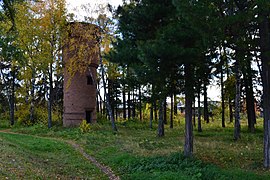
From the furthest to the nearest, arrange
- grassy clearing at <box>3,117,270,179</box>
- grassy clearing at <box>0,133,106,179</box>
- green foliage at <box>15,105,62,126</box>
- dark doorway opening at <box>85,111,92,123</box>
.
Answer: green foliage at <box>15,105,62,126</box>
dark doorway opening at <box>85,111,92,123</box>
grassy clearing at <box>0,133,106,179</box>
grassy clearing at <box>3,117,270,179</box>

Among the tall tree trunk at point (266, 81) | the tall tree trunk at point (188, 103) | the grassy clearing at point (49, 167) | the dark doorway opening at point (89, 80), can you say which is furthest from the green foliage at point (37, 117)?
the tall tree trunk at point (266, 81)

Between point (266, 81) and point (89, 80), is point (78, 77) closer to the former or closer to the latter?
point (89, 80)

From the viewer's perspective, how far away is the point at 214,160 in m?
9.42

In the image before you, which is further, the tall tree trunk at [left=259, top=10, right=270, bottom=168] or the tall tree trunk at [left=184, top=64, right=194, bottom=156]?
the tall tree trunk at [left=184, top=64, right=194, bottom=156]

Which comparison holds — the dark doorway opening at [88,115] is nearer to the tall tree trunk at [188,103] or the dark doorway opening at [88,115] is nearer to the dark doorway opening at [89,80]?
the dark doorway opening at [89,80]

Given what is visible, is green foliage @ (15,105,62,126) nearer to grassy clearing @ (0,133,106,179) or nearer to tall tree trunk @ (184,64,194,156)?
grassy clearing @ (0,133,106,179)

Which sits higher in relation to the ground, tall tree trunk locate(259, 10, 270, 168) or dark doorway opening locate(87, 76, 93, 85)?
dark doorway opening locate(87, 76, 93, 85)

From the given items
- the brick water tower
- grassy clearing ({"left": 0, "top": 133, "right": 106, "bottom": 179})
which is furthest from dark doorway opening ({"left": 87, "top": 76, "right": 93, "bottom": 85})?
grassy clearing ({"left": 0, "top": 133, "right": 106, "bottom": 179})

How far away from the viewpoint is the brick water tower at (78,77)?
21.5 m

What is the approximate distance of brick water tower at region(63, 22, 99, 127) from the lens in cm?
2150

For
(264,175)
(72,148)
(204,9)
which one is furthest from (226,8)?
(72,148)

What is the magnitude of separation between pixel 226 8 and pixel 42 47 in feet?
58.4

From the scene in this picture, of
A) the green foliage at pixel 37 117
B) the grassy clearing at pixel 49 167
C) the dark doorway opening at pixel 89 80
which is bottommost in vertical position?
the grassy clearing at pixel 49 167

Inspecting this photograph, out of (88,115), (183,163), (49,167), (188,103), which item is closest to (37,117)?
(88,115)
